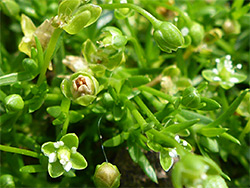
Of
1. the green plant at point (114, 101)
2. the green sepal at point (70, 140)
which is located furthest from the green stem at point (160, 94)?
the green sepal at point (70, 140)

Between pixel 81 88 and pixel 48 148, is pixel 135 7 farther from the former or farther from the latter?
pixel 48 148

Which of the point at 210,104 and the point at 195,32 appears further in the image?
the point at 195,32

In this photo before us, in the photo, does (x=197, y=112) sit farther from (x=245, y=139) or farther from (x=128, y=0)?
(x=128, y=0)

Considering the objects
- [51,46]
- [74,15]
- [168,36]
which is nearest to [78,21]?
[74,15]

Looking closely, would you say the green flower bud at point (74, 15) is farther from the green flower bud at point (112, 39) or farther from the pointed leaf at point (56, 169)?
the pointed leaf at point (56, 169)

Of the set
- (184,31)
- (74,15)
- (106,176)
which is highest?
(74,15)

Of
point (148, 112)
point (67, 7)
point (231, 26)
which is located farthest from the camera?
point (231, 26)

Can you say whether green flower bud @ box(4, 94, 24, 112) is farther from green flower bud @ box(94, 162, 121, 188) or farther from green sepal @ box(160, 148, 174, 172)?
green sepal @ box(160, 148, 174, 172)
